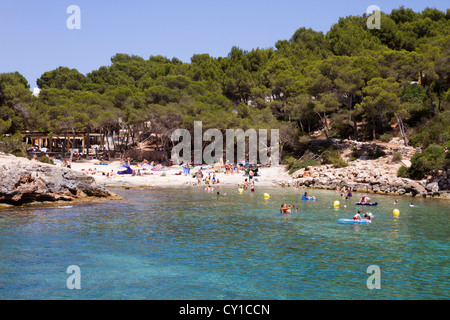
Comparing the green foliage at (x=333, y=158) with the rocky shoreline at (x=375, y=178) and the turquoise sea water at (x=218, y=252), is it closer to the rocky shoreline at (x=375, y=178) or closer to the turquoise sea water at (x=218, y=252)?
the rocky shoreline at (x=375, y=178)

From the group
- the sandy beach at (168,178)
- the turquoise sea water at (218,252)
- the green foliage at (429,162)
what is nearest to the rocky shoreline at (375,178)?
the green foliage at (429,162)

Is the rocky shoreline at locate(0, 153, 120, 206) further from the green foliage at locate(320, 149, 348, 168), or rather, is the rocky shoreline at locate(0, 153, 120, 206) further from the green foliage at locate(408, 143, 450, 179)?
the green foliage at locate(408, 143, 450, 179)

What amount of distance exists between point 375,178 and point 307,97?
68.2 feet

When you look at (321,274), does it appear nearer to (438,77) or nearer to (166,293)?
(166,293)

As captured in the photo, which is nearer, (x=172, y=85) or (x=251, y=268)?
(x=251, y=268)

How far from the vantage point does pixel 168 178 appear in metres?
50.3

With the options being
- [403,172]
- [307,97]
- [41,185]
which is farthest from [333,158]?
[41,185]

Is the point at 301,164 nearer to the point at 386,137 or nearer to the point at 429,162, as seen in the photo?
the point at 386,137

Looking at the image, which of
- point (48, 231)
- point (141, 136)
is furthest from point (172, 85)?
point (48, 231)

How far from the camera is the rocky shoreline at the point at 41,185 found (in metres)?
27.6

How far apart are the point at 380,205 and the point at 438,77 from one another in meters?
29.8

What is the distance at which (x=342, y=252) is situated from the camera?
18.7 m

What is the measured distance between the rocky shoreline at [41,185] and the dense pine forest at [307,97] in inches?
680

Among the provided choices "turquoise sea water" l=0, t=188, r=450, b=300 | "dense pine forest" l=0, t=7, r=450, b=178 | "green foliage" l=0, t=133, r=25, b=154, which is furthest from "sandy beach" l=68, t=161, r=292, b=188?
"turquoise sea water" l=0, t=188, r=450, b=300
